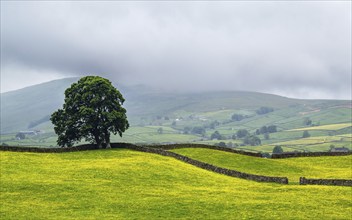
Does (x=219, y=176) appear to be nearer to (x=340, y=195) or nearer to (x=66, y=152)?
(x=340, y=195)

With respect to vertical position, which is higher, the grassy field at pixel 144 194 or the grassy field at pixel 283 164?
the grassy field at pixel 283 164

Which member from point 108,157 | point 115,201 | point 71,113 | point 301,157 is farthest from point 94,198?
point 301,157

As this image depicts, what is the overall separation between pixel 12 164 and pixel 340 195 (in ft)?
135

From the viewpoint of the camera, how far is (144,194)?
50219 mm

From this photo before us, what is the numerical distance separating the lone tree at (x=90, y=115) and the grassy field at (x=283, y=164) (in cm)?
1436

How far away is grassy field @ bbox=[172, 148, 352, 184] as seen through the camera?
75000 mm

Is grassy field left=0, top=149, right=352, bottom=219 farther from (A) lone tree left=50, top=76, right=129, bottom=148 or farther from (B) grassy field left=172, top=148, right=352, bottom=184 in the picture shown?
(A) lone tree left=50, top=76, right=129, bottom=148

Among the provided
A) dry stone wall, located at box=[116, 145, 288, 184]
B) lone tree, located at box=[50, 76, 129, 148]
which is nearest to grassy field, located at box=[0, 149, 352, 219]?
dry stone wall, located at box=[116, 145, 288, 184]

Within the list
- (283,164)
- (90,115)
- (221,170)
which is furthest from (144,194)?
(90,115)

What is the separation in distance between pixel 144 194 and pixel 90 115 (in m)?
40.2

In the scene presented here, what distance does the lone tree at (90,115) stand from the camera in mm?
87875

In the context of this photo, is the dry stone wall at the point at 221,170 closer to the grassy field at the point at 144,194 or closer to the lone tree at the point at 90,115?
the grassy field at the point at 144,194

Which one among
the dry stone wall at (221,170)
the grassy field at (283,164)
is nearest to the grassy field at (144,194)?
the dry stone wall at (221,170)

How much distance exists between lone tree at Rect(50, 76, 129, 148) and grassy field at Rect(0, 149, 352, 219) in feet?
63.1
